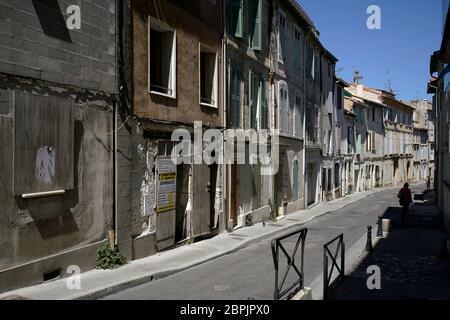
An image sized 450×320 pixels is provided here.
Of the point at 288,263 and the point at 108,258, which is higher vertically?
the point at 288,263

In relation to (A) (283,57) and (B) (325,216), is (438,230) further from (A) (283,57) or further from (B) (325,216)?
(A) (283,57)

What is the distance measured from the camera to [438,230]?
17047mm

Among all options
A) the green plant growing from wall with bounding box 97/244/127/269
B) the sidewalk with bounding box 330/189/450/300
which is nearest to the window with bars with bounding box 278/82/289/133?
the sidewalk with bounding box 330/189/450/300

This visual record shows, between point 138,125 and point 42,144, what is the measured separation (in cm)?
292

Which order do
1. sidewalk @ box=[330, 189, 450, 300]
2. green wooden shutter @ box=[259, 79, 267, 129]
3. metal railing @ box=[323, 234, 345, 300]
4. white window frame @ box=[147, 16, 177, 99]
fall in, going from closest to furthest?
1. metal railing @ box=[323, 234, 345, 300]
2. sidewalk @ box=[330, 189, 450, 300]
3. white window frame @ box=[147, 16, 177, 99]
4. green wooden shutter @ box=[259, 79, 267, 129]

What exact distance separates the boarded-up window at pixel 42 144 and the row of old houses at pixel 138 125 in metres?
0.02

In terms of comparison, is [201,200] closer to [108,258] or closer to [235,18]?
[108,258]

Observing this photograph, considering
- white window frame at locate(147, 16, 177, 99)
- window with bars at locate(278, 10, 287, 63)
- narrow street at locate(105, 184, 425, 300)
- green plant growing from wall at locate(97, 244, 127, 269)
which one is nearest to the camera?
narrow street at locate(105, 184, 425, 300)

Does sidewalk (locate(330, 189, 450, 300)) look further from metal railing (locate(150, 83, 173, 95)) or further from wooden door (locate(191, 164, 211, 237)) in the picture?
metal railing (locate(150, 83, 173, 95))

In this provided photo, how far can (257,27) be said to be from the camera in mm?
17031

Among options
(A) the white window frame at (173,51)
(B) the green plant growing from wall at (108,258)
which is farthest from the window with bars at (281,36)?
(B) the green plant growing from wall at (108,258)

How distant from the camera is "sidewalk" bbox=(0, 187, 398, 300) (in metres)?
7.12

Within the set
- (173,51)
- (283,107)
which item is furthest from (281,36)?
(173,51)

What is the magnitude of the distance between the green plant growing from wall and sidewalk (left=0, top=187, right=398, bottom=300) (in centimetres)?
19
